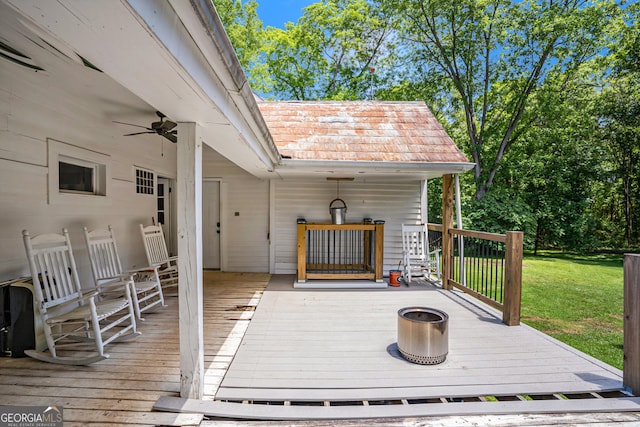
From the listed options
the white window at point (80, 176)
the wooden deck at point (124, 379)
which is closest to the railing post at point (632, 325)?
the wooden deck at point (124, 379)

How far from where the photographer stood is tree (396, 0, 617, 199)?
10117 millimetres

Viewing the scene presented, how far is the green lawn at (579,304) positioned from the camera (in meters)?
4.00

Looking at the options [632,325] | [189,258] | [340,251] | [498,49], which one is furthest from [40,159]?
[498,49]

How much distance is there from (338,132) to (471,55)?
381 inches

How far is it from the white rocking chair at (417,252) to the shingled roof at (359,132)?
4.95 feet

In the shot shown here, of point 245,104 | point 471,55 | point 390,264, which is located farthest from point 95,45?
point 471,55

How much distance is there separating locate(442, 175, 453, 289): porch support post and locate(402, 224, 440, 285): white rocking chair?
410 millimetres

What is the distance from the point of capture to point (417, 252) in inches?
224

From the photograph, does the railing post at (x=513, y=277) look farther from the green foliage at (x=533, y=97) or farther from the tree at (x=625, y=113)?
the tree at (x=625, y=113)

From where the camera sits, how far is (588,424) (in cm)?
196

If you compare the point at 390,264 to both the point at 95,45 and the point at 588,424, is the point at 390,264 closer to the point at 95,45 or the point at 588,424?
the point at 588,424

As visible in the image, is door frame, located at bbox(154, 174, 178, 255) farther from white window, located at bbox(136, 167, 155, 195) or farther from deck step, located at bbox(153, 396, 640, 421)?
deck step, located at bbox(153, 396, 640, 421)

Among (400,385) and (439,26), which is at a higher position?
(439,26)

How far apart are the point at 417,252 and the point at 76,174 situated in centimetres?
553
